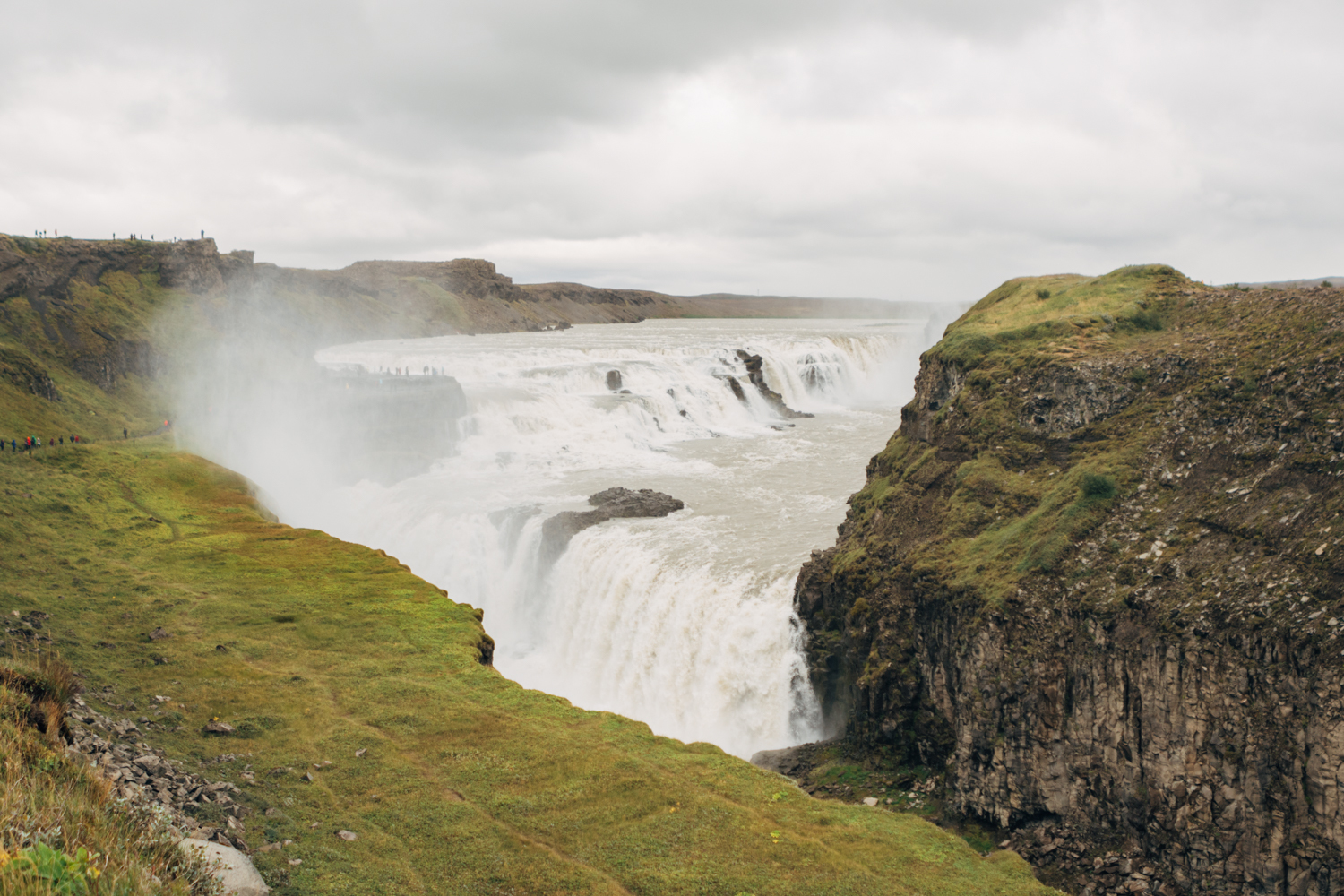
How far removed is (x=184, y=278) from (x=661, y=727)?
65.3 metres

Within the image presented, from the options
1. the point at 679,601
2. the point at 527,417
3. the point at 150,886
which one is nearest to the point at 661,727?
the point at 679,601

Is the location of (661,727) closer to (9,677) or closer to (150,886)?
(9,677)

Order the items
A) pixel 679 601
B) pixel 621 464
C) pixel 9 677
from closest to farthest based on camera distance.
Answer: pixel 9 677 < pixel 679 601 < pixel 621 464

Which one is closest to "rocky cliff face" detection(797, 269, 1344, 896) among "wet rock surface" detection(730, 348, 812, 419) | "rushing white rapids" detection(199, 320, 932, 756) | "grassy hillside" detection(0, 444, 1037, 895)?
"rushing white rapids" detection(199, 320, 932, 756)

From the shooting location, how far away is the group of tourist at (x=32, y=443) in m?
34.0

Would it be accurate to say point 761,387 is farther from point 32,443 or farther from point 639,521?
point 32,443

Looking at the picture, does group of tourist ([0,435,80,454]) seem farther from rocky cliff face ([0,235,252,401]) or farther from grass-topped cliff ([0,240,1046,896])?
grass-topped cliff ([0,240,1046,896])

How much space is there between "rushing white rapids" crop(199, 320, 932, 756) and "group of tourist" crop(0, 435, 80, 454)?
7608 millimetres

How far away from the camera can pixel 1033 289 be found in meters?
23.5

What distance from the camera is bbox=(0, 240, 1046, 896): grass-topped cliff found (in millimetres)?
9703

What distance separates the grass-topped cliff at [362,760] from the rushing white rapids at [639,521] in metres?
5.39

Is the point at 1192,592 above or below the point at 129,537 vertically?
above

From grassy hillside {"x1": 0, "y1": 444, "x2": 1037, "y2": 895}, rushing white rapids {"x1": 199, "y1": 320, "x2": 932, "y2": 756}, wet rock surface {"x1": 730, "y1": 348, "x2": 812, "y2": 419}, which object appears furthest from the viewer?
wet rock surface {"x1": 730, "y1": 348, "x2": 812, "y2": 419}

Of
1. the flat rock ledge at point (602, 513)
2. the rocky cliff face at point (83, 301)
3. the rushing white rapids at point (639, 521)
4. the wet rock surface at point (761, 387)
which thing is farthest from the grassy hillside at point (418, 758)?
the wet rock surface at point (761, 387)
